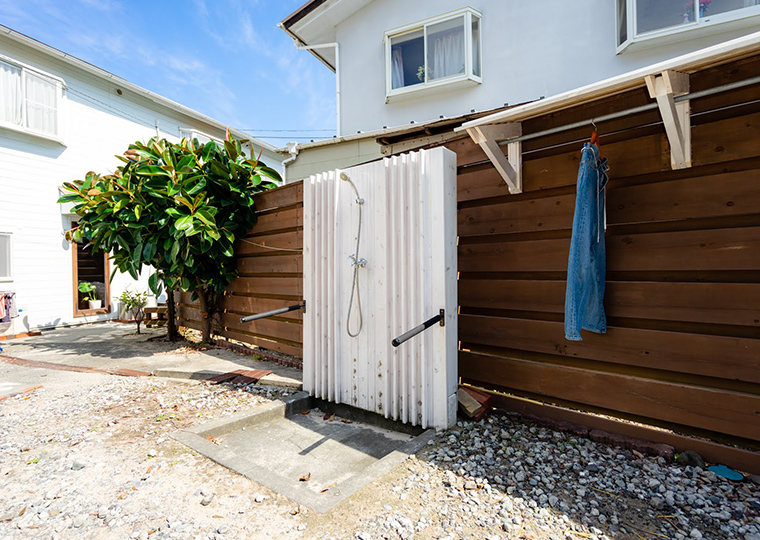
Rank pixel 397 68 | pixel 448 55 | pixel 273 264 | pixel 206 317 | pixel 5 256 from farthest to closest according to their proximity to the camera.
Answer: pixel 5 256, pixel 397 68, pixel 448 55, pixel 206 317, pixel 273 264

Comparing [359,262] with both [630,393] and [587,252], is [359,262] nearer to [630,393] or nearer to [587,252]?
[587,252]

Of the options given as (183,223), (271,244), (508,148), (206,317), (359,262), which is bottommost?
(206,317)

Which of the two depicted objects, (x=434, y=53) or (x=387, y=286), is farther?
(x=434, y=53)

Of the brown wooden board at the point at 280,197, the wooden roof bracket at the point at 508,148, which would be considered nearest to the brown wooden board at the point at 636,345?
the wooden roof bracket at the point at 508,148

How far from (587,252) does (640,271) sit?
39 centimetres

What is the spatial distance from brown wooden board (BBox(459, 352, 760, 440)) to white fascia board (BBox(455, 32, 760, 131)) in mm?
1669

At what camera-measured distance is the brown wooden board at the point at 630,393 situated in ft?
7.00

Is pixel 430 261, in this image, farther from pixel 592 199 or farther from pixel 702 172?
pixel 702 172

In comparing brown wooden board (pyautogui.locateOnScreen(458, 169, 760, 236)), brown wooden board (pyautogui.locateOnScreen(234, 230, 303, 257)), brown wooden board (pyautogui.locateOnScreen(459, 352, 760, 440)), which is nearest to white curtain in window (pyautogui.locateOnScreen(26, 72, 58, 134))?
brown wooden board (pyautogui.locateOnScreen(234, 230, 303, 257))

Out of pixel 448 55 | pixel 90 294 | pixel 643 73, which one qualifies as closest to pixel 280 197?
pixel 643 73

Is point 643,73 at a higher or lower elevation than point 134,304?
higher

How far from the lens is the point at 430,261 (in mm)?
2863

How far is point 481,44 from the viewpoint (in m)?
7.04

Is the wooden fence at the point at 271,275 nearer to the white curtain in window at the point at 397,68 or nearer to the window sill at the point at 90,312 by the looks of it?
the white curtain in window at the point at 397,68
